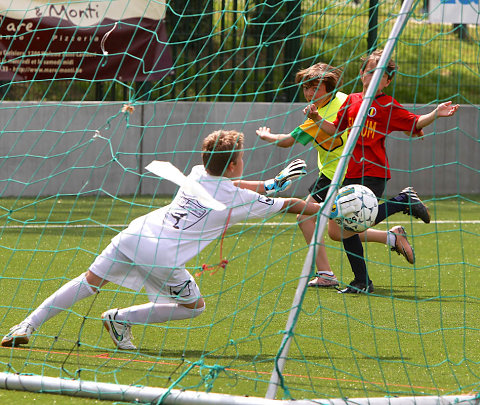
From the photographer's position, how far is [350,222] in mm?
5758

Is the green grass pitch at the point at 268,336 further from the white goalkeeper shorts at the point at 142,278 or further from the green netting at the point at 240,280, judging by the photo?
the white goalkeeper shorts at the point at 142,278

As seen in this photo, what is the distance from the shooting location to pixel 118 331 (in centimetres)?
483

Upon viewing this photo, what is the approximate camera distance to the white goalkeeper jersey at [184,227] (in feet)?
15.2

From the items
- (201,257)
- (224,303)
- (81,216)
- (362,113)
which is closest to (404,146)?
(81,216)

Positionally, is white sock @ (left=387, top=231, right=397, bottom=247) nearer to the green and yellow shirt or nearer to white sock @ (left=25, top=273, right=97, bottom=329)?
the green and yellow shirt

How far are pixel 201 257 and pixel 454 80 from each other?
8931 millimetres

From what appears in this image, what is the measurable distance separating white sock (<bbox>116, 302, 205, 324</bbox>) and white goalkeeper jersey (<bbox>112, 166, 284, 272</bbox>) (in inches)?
11.6

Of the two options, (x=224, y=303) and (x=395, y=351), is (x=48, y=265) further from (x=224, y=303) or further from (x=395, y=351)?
(x=395, y=351)

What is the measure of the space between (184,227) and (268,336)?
28.9 inches

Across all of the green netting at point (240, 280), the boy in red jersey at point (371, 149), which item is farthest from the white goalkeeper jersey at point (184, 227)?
the boy in red jersey at point (371, 149)

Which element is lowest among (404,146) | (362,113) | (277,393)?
(404,146)

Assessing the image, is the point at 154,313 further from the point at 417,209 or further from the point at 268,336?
the point at 417,209

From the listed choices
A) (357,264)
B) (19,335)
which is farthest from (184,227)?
(357,264)

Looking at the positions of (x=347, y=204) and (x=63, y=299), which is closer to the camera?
(x=63, y=299)
